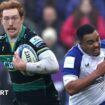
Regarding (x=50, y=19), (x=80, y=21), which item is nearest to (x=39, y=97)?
(x=80, y=21)

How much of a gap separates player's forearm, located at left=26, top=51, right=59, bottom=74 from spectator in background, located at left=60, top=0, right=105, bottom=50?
209 inches

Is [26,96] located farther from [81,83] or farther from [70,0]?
[70,0]

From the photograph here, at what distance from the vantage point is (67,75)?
357 inches

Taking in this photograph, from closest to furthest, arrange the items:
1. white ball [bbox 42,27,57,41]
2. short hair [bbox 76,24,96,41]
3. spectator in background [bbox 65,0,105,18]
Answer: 1. short hair [bbox 76,24,96,41]
2. white ball [bbox 42,27,57,41]
3. spectator in background [bbox 65,0,105,18]

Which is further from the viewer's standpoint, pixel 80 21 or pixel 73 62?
pixel 80 21

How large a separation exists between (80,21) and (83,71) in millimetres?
5383

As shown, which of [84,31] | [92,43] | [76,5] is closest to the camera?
[92,43]

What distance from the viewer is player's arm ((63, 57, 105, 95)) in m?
8.83

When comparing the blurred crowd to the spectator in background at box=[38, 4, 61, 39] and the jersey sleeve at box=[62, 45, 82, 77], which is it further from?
the jersey sleeve at box=[62, 45, 82, 77]

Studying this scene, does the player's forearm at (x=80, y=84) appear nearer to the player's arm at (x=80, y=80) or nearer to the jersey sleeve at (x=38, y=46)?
the player's arm at (x=80, y=80)

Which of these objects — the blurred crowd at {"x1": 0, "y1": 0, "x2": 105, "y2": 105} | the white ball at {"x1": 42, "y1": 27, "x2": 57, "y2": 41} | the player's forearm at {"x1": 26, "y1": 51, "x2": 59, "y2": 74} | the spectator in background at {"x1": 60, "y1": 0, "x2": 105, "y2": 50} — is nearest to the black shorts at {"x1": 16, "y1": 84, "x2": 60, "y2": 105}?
the player's forearm at {"x1": 26, "y1": 51, "x2": 59, "y2": 74}

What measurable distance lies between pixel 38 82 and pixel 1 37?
0.68 meters

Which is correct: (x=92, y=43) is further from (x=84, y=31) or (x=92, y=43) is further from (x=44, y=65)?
(x=44, y=65)

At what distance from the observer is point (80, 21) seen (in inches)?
571
